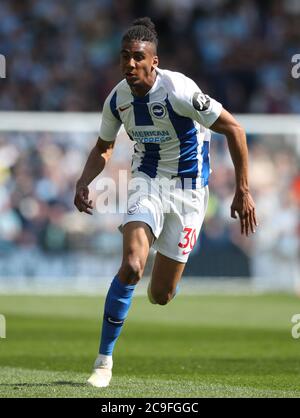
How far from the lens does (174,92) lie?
334 inches

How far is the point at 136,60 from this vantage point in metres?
8.30

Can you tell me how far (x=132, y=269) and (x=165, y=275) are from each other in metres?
1.02

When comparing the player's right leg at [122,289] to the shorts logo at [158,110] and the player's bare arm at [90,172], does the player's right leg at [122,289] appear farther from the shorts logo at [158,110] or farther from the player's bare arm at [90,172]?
the shorts logo at [158,110]

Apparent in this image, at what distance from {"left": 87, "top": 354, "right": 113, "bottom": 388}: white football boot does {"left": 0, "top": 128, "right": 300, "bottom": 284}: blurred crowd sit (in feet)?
36.7

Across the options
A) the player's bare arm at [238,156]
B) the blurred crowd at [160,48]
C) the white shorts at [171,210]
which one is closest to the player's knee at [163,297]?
the white shorts at [171,210]

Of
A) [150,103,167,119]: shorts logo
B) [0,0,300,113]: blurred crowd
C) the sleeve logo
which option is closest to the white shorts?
[150,103,167,119]: shorts logo

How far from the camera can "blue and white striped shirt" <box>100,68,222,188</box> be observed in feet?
27.7

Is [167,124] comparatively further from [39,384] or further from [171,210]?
[39,384]

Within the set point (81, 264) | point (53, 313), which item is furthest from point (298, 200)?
point (53, 313)

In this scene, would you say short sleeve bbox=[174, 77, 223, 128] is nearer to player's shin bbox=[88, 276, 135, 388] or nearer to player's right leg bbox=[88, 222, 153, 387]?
player's right leg bbox=[88, 222, 153, 387]

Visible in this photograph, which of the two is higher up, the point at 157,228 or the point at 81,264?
the point at 157,228

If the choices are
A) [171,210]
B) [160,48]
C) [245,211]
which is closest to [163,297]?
[171,210]

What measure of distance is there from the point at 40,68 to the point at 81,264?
5930 mm
